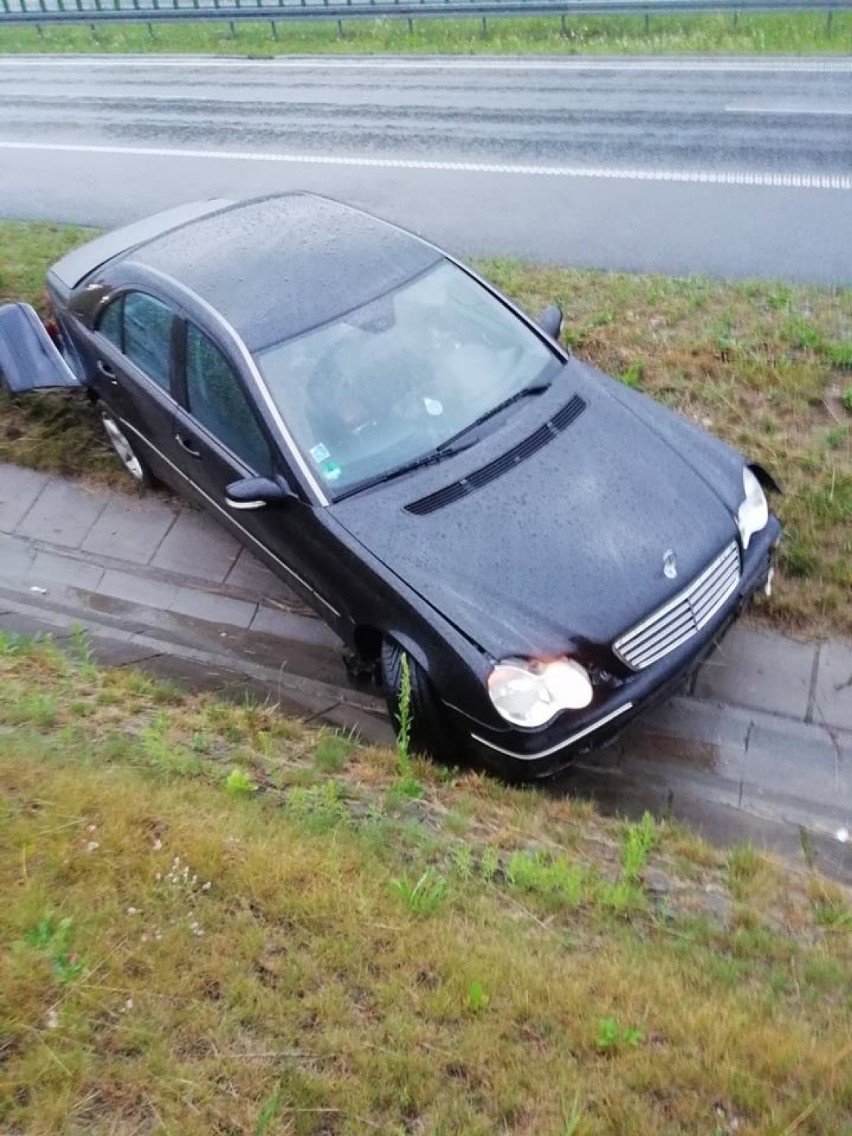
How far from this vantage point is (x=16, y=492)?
23.2 feet

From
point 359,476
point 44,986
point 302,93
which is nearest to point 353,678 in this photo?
point 359,476

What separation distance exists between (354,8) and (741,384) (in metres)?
13.3

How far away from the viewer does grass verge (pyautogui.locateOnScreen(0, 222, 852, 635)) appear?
17.9 ft

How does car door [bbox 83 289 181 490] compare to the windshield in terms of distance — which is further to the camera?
car door [bbox 83 289 181 490]

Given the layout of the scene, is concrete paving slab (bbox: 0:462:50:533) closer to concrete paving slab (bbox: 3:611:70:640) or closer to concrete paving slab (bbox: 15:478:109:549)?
concrete paving slab (bbox: 15:478:109:549)

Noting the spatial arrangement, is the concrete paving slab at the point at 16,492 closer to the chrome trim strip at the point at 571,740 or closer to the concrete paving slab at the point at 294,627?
the concrete paving slab at the point at 294,627

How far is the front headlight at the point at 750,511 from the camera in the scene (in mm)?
4680

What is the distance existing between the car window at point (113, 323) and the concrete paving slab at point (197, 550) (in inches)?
45.3

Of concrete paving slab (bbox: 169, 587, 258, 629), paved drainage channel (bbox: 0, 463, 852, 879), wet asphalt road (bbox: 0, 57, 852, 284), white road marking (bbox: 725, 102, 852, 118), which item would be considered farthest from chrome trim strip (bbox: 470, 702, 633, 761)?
white road marking (bbox: 725, 102, 852, 118)

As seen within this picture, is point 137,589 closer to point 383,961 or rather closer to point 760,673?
point 760,673

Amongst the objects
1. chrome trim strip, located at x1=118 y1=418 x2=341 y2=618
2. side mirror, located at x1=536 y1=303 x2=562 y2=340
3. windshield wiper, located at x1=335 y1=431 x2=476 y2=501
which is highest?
side mirror, located at x1=536 y1=303 x2=562 y2=340

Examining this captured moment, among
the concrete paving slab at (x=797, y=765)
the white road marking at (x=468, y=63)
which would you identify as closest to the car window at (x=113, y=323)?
the concrete paving slab at (x=797, y=765)

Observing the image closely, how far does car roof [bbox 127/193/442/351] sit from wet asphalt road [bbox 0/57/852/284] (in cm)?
336

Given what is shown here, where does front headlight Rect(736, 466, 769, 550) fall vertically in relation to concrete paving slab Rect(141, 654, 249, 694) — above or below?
above
